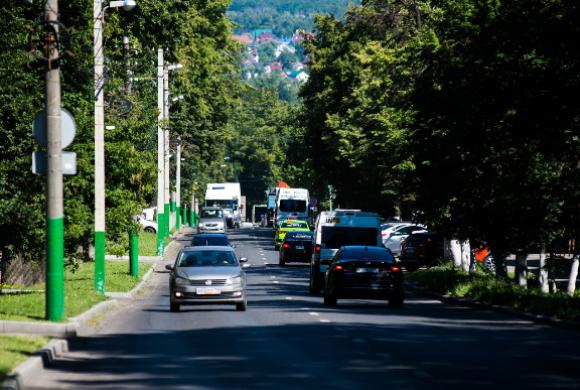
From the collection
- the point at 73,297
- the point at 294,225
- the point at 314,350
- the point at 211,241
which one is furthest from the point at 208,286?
the point at 294,225

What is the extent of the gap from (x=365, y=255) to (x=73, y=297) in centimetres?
722

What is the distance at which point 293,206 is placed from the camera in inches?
4235

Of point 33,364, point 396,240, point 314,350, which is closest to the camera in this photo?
point 33,364

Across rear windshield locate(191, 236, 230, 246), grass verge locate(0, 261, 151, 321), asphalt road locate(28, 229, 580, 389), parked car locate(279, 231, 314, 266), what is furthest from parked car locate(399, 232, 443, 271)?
asphalt road locate(28, 229, 580, 389)

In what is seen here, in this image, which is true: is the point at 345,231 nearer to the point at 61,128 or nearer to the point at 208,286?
the point at 208,286

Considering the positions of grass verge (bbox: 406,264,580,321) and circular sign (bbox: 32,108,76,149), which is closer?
circular sign (bbox: 32,108,76,149)

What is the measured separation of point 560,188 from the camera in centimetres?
3362

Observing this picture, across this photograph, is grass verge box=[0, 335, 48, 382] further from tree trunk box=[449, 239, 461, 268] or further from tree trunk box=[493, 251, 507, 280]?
tree trunk box=[449, 239, 461, 268]

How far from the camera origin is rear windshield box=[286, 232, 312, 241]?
5975cm

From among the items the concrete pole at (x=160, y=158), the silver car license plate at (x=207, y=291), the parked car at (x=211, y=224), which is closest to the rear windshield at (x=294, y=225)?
the concrete pole at (x=160, y=158)

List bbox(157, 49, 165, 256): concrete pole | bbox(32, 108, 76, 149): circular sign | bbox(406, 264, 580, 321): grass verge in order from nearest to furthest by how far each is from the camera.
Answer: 1. bbox(32, 108, 76, 149): circular sign
2. bbox(406, 264, 580, 321): grass verge
3. bbox(157, 49, 165, 256): concrete pole

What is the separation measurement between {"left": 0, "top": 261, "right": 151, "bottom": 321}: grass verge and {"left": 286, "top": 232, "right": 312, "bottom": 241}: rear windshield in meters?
9.91

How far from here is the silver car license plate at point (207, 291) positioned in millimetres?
31734

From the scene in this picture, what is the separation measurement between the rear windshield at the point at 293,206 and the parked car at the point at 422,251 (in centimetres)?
5119
